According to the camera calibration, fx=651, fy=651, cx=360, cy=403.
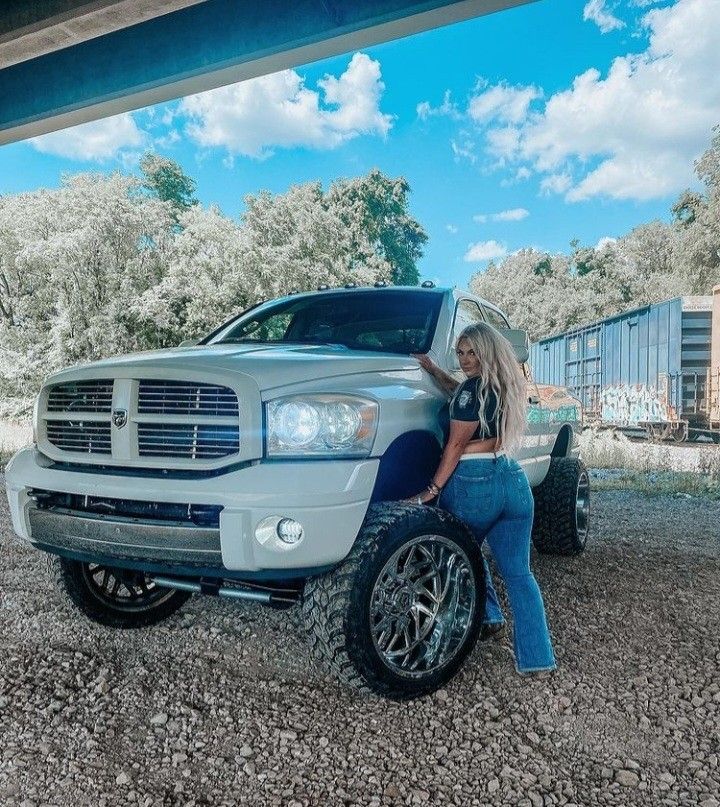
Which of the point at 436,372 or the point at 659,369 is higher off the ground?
→ the point at 659,369

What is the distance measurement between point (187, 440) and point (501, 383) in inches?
54.5

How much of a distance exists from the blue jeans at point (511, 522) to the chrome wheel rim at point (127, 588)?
1.76 m

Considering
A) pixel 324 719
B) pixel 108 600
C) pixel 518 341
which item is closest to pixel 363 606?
pixel 324 719

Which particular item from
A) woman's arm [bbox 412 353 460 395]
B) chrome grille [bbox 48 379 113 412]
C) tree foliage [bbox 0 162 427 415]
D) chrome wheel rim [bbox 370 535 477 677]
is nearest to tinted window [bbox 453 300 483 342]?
woman's arm [bbox 412 353 460 395]

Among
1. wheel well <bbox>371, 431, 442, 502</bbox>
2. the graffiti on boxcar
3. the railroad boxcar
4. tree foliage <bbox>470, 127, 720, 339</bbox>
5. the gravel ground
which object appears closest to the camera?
the gravel ground

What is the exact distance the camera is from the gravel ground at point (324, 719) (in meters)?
2.16

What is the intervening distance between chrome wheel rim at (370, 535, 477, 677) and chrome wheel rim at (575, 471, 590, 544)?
2454 millimetres

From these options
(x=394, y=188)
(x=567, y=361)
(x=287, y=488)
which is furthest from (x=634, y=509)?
(x=394, y=188)

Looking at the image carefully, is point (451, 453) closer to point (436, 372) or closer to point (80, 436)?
point (436, 372)

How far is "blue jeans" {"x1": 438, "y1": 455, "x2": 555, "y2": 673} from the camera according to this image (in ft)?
9.64

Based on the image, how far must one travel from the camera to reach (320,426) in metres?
2.56

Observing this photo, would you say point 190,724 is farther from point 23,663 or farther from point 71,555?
point 23,663

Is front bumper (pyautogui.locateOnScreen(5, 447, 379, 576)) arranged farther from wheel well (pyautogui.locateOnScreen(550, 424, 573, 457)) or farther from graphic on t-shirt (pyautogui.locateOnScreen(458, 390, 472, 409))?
wheel well (pyautogui.locateOnScreen(550, 424, 573, 457))

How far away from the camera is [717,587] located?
A: 430 cm
